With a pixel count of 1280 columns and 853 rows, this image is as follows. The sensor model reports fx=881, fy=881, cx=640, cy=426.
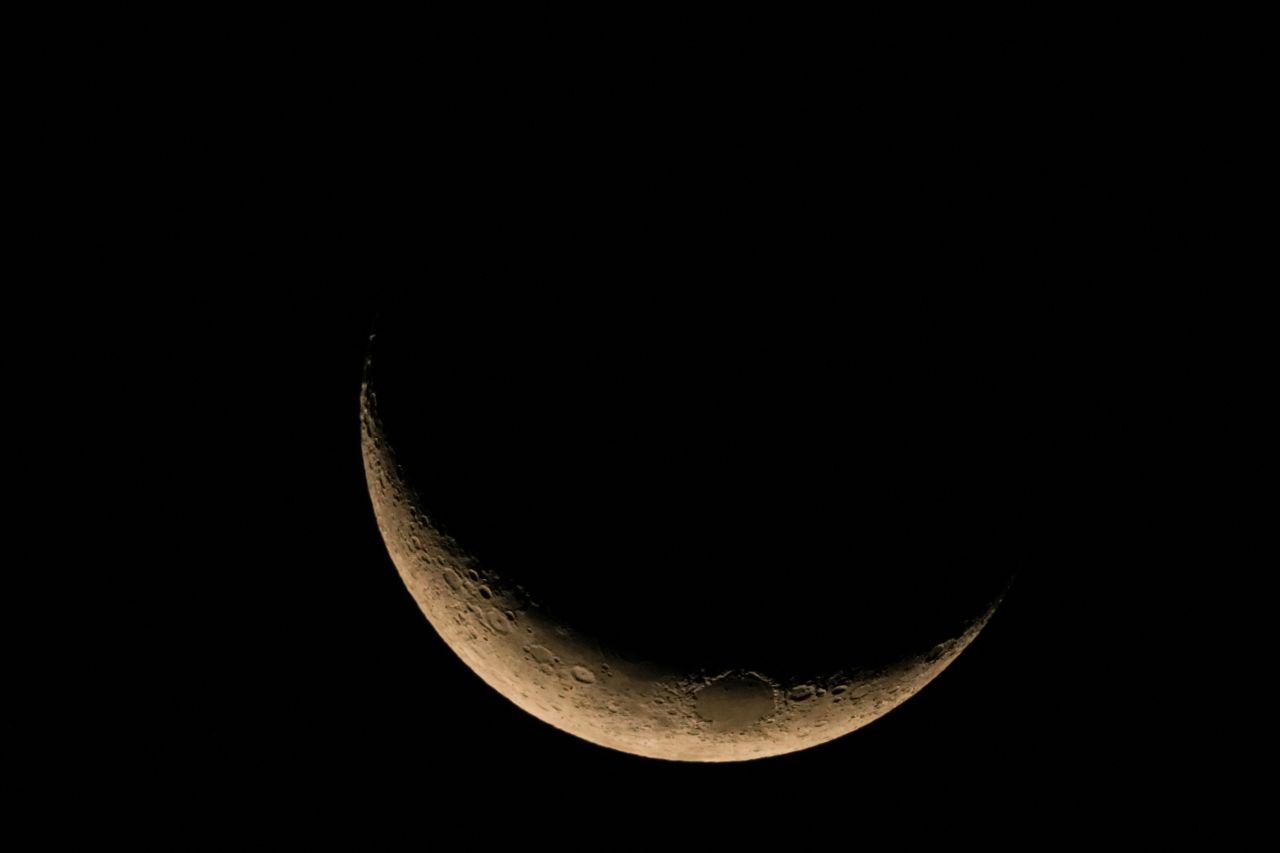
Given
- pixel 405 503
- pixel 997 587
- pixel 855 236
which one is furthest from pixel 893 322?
pixel 405 503

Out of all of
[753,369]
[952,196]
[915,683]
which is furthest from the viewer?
[915,683]

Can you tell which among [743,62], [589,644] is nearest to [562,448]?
[589,644]

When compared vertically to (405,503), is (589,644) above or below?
below

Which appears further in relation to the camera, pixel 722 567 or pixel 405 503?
pixel 405 503

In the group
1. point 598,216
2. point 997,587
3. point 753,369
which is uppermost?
point 598,216

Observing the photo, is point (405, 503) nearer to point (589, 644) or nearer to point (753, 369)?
point (589, 644)

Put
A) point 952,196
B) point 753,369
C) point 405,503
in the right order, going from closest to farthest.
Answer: point 753,369 < point 952,196 < point 405,503
